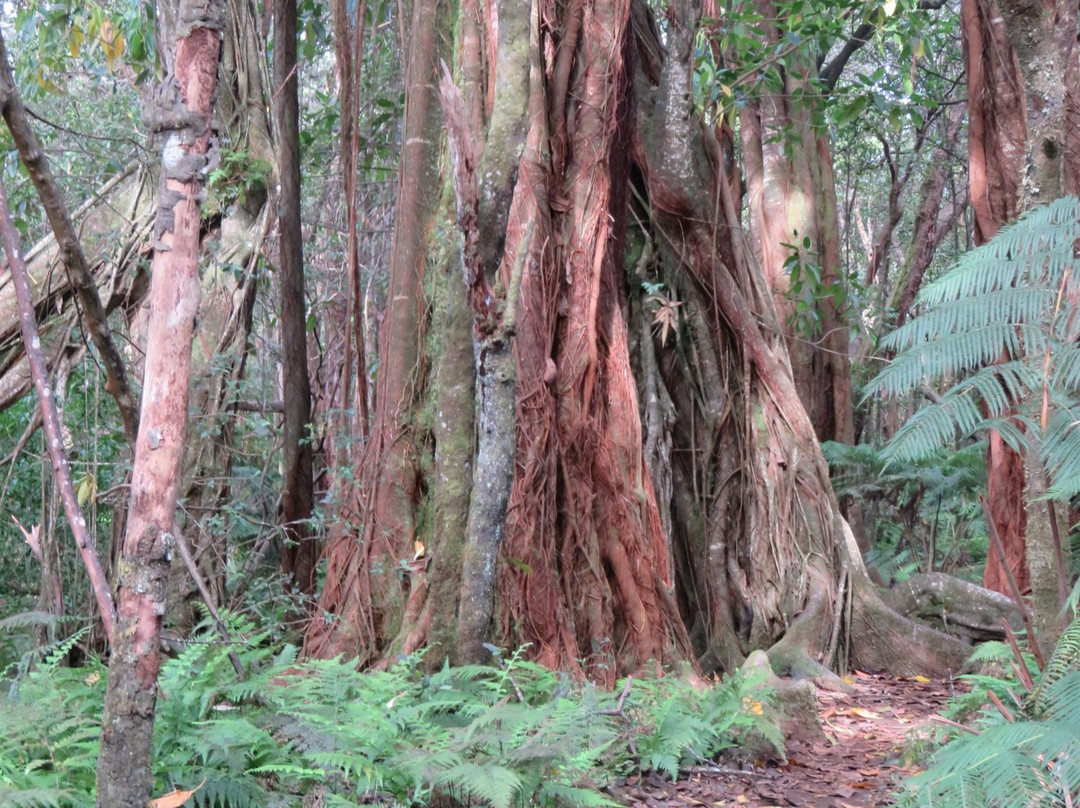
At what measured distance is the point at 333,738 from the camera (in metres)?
3.08

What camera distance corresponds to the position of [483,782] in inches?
110

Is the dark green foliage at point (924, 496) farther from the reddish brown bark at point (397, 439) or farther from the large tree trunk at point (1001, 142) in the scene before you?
the reddish brown bark at point (397, 439)

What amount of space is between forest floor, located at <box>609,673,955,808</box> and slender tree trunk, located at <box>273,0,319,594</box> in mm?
2715

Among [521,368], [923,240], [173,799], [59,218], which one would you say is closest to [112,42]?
[521,368]

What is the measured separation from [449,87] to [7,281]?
3467 mm

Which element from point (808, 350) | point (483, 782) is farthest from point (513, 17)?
point (808, 350)

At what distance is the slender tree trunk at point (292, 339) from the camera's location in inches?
223

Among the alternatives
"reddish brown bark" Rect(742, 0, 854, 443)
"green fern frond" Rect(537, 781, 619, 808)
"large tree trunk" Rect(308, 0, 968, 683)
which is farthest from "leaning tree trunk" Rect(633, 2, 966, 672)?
"green fern frond" Rect(537, 781, 619, 808)

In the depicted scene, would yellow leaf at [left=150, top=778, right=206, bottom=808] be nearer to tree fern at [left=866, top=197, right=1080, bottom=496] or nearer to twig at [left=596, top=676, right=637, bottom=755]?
twig at [left=596, top=676, right=637, bottom=755]

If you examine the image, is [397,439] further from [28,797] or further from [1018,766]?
[1018,766]

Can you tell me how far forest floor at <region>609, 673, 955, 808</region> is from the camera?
11.9 feet

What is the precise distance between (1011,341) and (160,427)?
2222 millimetres

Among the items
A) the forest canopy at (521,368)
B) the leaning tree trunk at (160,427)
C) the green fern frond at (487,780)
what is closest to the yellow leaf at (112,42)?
the forest canopy at (521,368)

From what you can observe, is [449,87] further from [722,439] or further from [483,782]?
[722,439]
